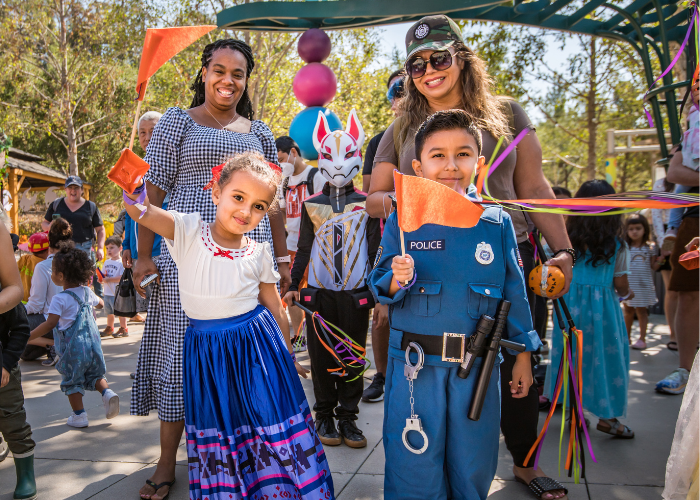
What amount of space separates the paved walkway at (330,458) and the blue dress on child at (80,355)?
30 cm

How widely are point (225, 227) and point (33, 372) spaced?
3967 mm

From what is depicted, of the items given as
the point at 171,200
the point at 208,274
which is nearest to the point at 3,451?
the point at 171,200

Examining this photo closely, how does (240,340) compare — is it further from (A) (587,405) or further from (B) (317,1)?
(B) (317,1)

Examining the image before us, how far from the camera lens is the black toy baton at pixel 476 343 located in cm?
200

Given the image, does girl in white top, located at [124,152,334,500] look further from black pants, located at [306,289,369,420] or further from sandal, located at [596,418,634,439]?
sandal, located at [596,418,634,439]

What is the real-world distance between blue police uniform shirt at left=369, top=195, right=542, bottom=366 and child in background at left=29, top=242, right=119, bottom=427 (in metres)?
2.25

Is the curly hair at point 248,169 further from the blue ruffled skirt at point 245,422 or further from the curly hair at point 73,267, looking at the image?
the curly hair at point 73,267

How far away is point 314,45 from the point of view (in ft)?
27.6

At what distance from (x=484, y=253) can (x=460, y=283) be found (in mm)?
145

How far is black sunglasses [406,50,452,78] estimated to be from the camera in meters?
2.46

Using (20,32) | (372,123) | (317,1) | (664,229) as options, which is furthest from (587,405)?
(20,32)

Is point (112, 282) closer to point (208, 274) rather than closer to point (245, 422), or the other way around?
point (208, 274)

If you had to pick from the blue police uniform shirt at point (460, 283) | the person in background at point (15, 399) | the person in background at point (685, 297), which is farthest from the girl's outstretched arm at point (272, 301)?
the person in background at point (685, 297)

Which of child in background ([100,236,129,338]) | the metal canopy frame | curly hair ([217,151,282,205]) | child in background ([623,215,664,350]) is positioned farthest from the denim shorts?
child in background ([623,215,664,350])
